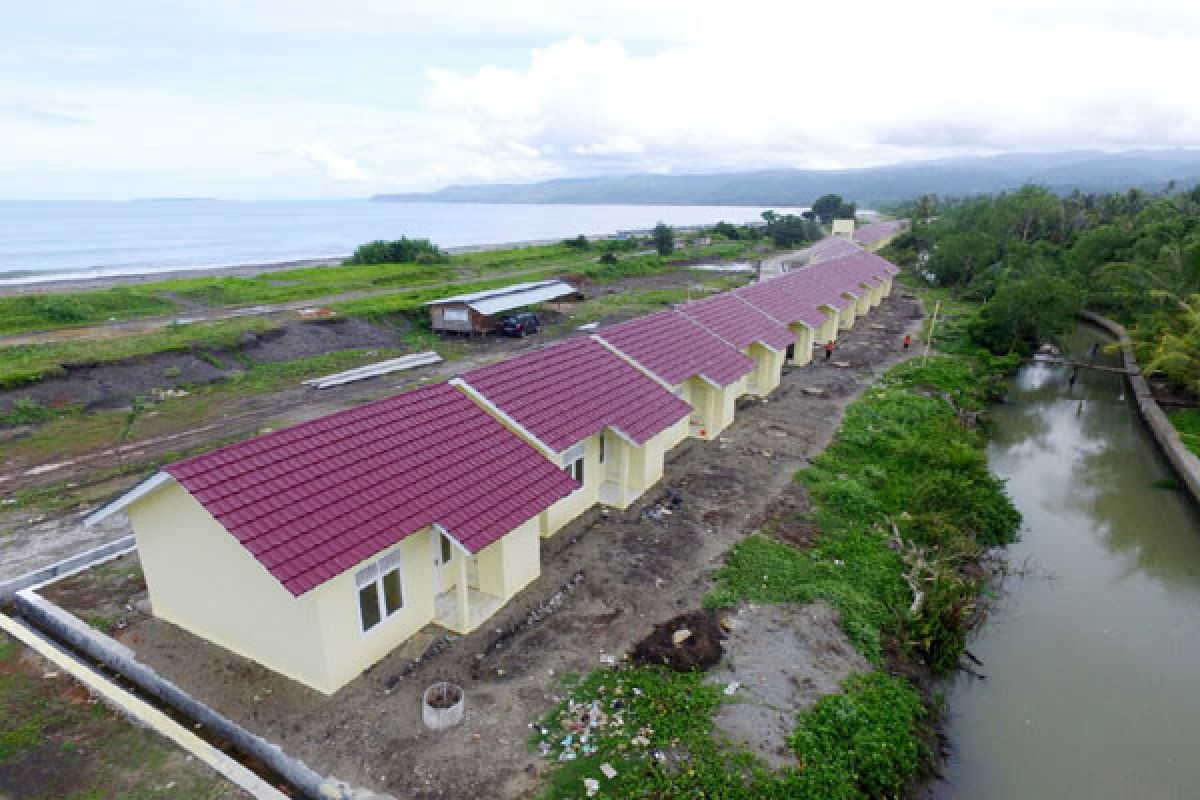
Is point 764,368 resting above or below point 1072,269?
below

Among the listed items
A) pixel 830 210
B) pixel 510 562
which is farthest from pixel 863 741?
pixel 830 210

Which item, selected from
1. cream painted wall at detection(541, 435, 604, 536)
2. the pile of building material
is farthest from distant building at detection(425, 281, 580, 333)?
cream painted wall at detection(541, 435, 604, 536)

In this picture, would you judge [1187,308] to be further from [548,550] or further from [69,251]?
[69,251]

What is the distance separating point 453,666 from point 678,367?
37.5 feet

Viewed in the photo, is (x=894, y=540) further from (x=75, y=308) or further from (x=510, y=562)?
(x=75, y=308)

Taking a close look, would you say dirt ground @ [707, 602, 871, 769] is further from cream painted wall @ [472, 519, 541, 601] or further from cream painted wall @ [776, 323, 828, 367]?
cream painted wall @ [776, 323, 828, 367]

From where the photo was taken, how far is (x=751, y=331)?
2497 centimetres

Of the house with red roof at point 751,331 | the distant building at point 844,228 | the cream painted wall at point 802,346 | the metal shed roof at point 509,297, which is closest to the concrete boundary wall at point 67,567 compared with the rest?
the house with red roof at point 751,331

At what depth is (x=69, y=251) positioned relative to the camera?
284 feet

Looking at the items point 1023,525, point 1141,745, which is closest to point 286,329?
point 1023,525

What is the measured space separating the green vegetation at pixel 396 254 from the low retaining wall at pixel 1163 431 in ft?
171

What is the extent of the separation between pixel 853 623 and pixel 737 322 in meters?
15.0

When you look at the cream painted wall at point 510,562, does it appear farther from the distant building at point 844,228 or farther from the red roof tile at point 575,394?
the distant building at point 844,228

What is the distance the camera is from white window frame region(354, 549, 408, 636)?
1015cm
